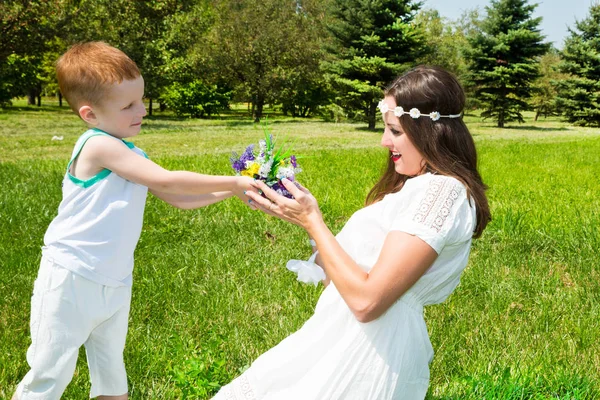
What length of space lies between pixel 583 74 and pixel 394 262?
41.5 metres

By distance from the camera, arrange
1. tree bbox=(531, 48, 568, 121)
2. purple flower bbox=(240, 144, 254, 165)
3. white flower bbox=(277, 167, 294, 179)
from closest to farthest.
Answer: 1. white flower bbox=(277, 167, 294, 179)
2. purple flower bbox=(240, 144, 254, 165)
3. tree bbox=(531, 48, 568, 121)

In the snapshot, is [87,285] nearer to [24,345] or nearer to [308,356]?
[308,356]

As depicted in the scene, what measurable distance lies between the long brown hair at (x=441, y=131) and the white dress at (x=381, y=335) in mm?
99

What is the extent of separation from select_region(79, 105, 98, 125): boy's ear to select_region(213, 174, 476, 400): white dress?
136cm

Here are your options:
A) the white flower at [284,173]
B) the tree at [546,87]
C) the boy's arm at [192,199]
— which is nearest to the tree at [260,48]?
the tree at [546,87]

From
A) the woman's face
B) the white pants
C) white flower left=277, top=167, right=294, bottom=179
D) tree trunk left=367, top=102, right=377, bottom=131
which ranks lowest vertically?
tree trunk left=367, top=102, right=377, bottom=131

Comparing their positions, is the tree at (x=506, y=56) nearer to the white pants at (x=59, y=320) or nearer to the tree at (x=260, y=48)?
the tree at (x=260, y=48)

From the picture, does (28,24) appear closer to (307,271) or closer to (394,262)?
(307,271)

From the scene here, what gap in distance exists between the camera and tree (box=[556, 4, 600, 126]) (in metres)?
37.0

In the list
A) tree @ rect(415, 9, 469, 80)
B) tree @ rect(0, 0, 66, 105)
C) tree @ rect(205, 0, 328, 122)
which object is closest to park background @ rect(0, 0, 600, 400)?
tree @ rect(0, 0, 66, 105)

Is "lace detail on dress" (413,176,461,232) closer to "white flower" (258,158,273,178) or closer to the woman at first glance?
the woman

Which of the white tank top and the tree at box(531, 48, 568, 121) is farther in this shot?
the tree at box(531, 48, 568, 121)

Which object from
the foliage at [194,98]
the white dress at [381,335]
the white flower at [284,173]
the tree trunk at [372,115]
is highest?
the white flower at [284,173]

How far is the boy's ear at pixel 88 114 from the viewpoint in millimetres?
2555
